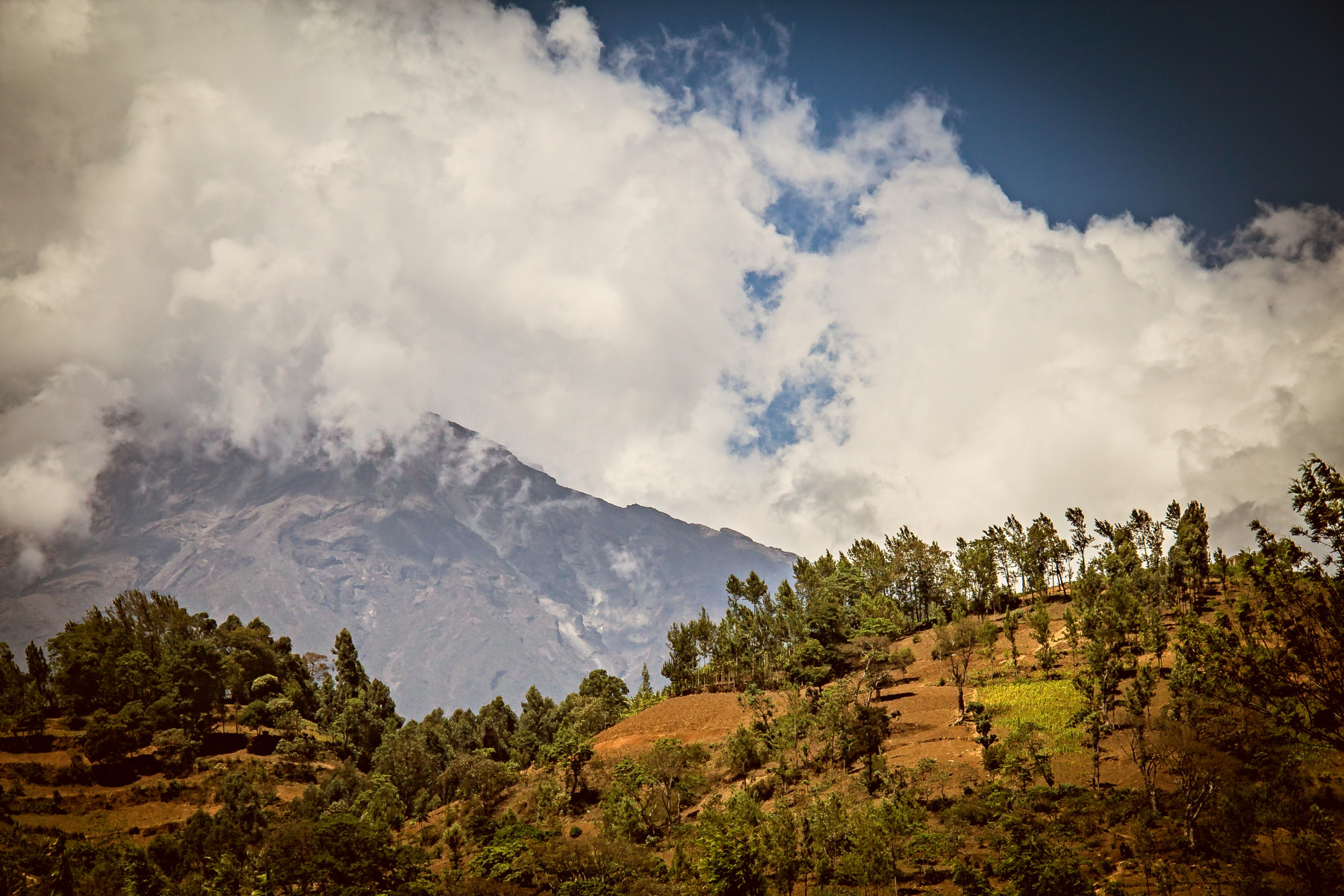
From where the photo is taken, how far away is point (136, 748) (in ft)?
256

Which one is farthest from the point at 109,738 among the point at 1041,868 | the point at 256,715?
the point at 1041,868

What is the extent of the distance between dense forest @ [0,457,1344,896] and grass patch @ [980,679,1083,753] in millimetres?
346

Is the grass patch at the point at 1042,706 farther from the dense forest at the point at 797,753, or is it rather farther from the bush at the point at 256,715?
the bush at the point at 256,715

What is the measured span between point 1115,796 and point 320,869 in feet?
153

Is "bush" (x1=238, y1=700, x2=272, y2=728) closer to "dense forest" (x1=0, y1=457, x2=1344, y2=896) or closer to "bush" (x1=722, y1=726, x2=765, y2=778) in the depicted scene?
"dense forest" (x1=0, y1=457, x2=1344, y2=896)

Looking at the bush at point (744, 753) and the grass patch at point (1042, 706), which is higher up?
the grass patch at point (1042, 706)

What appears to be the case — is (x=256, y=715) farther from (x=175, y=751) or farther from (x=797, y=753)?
(x=797, y=753)

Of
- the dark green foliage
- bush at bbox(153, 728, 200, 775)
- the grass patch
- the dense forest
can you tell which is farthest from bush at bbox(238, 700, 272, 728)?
the dark green foliage

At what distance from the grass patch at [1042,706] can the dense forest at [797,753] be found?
1.14 feet

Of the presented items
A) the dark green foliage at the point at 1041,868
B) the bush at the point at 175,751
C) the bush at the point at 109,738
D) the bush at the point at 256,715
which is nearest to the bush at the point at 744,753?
the dark green foliage at the point at 1041,868

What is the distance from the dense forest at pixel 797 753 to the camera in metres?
32.7

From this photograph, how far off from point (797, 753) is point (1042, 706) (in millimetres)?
20339

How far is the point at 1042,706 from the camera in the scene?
58.4m

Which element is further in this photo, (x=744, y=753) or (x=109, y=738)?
(x=109, y=738)
